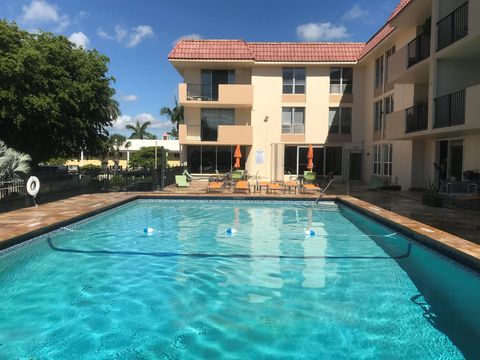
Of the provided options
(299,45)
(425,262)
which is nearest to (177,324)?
(425,262)

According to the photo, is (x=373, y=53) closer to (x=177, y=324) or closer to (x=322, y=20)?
(x=322, y=20)

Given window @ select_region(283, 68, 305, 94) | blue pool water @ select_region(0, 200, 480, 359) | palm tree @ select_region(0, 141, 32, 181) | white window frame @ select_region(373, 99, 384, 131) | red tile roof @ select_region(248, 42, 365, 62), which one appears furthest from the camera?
window @ select_region(283, 68, 305, 94)

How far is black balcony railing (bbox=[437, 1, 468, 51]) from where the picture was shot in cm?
1313

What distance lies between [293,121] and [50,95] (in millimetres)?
15325

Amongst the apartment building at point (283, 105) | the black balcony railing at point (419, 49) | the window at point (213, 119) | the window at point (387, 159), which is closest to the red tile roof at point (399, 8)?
the black balcony railing at point (419, 49)

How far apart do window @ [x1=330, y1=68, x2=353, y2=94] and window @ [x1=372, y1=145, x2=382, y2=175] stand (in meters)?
4.71

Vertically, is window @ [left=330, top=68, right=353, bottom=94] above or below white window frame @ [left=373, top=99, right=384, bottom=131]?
above

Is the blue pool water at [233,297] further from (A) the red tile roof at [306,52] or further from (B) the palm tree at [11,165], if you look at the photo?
(A) the red tile roof at [306,52]

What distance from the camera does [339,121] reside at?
25.2 m

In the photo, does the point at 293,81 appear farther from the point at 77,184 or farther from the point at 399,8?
the point at 77,184

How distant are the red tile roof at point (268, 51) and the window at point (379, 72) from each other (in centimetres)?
113

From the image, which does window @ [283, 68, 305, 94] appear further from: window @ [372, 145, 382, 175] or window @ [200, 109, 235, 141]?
window @ [372, 145, 382, 175]

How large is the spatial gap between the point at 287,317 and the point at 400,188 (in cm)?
1586

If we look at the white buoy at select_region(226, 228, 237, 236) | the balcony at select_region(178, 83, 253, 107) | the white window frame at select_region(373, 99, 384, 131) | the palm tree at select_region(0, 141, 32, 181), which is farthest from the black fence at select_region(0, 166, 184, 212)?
the white window frame at select_region(373, 99, 384, 131)
